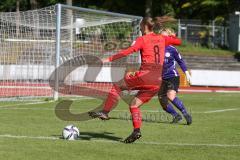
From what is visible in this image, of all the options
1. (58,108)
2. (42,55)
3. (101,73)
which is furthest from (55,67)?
(101,73)

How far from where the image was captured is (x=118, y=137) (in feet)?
36.8

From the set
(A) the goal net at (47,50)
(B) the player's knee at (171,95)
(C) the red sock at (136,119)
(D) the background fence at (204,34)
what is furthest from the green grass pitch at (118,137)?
(D) the background fence at (204,34)

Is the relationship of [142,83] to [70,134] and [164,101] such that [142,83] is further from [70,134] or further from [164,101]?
[164,101]

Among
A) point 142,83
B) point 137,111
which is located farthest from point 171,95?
point 137,111

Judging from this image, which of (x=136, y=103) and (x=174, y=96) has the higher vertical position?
(x=136, y=103)

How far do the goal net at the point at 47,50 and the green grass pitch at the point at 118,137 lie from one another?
4648 mm

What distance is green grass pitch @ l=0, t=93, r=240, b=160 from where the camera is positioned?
30.2 ft

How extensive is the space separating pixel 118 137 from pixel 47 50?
10884mm

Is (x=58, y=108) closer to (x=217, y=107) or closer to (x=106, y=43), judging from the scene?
(x=217, y=107)

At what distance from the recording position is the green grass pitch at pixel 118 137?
30.2 feet

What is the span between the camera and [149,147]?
9.98 m

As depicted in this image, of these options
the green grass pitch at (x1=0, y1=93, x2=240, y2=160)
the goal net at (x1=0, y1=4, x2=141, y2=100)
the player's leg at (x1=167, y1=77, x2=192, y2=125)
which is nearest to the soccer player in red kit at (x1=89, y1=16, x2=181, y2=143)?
the green grass pitch at (x1=0, y1=93, x2=240, y2=160)

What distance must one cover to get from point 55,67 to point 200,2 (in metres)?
35.9

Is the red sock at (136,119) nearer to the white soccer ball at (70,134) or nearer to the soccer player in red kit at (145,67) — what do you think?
the soccer player in red kit at (145,67)
